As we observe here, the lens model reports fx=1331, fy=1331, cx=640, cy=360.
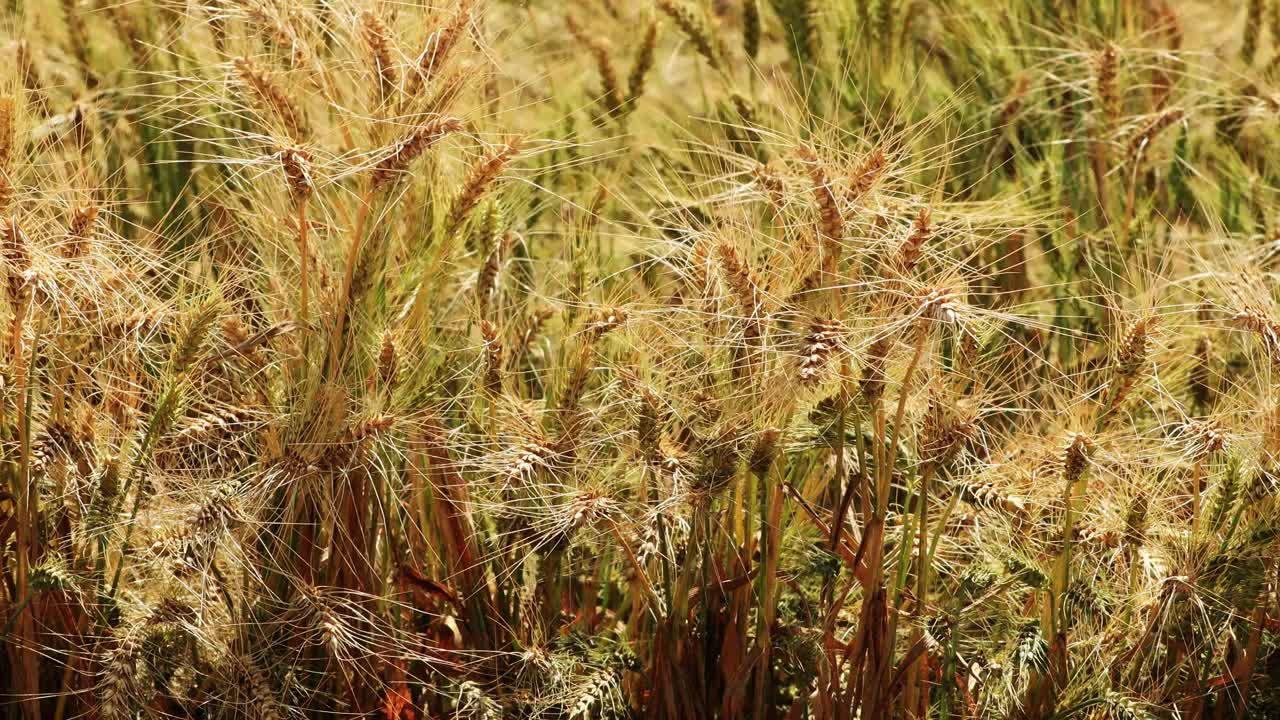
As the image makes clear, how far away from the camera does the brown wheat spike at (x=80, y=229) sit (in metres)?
1.58

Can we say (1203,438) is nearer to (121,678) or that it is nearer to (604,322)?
(604,322)

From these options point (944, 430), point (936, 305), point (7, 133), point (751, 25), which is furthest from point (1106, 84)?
point (7, 133)

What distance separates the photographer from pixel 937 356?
1562mm

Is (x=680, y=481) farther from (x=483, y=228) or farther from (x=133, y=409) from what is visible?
(x=133, y=409)

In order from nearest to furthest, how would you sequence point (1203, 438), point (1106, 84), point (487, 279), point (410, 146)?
point (410, 146), point (1203, 438), point (487, 279), point (1106, 84)

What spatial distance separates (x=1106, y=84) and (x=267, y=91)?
1.51 metres

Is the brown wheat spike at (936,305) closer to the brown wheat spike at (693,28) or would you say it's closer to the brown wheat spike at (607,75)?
the brown wheat spike at (607,75)

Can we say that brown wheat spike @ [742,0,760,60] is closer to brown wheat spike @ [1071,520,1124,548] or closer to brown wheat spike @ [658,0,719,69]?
brown wheat spike @ [658,0,719,69]

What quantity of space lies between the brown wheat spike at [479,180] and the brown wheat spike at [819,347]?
17.8 inches

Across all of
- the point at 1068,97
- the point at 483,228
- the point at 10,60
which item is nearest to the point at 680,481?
the point at 483,228

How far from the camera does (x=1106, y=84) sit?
7.75ft

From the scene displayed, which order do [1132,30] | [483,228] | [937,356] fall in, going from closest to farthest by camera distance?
1. [937,356]
2. [483,228]
3. [1132,30]

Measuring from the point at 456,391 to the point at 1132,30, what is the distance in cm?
175

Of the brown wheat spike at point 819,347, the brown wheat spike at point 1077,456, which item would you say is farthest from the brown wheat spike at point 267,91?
the brown wheat spike at point 1077,456
